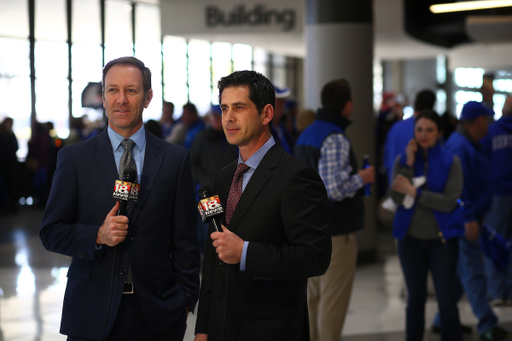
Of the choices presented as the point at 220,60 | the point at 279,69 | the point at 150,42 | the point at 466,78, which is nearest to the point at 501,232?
the point at 150,42

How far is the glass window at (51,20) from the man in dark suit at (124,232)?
13526 mm

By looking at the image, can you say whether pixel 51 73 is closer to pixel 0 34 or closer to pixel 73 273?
pixel 0 34

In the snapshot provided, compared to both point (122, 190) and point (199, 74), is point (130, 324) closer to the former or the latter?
point (122, 190)

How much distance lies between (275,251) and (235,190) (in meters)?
0.31

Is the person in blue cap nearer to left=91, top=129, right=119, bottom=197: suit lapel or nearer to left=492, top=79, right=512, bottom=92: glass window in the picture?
left=91, top=129, right=119, bottom=197: suit lapel

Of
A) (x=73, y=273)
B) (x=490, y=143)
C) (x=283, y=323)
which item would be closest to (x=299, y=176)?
(x=283, y=323)

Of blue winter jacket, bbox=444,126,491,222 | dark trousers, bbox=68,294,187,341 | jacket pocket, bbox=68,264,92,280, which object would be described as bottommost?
dark trousers, bbox=68,294,187,341

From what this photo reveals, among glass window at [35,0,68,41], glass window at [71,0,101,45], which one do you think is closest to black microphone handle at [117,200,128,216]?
glass window at [35,0,68,41]

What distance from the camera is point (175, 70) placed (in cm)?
1898

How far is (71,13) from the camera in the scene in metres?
15.5

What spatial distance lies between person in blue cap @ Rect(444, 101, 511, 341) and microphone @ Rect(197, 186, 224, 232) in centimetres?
304

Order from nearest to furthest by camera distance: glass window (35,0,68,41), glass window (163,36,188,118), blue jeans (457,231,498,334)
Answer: blue jeans (457,231,498,334)
glass window (35,0,68,41)
glass window (163,36,188,118)

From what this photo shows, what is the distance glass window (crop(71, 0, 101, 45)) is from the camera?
A: 15.7 meters

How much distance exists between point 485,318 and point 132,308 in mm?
3458
